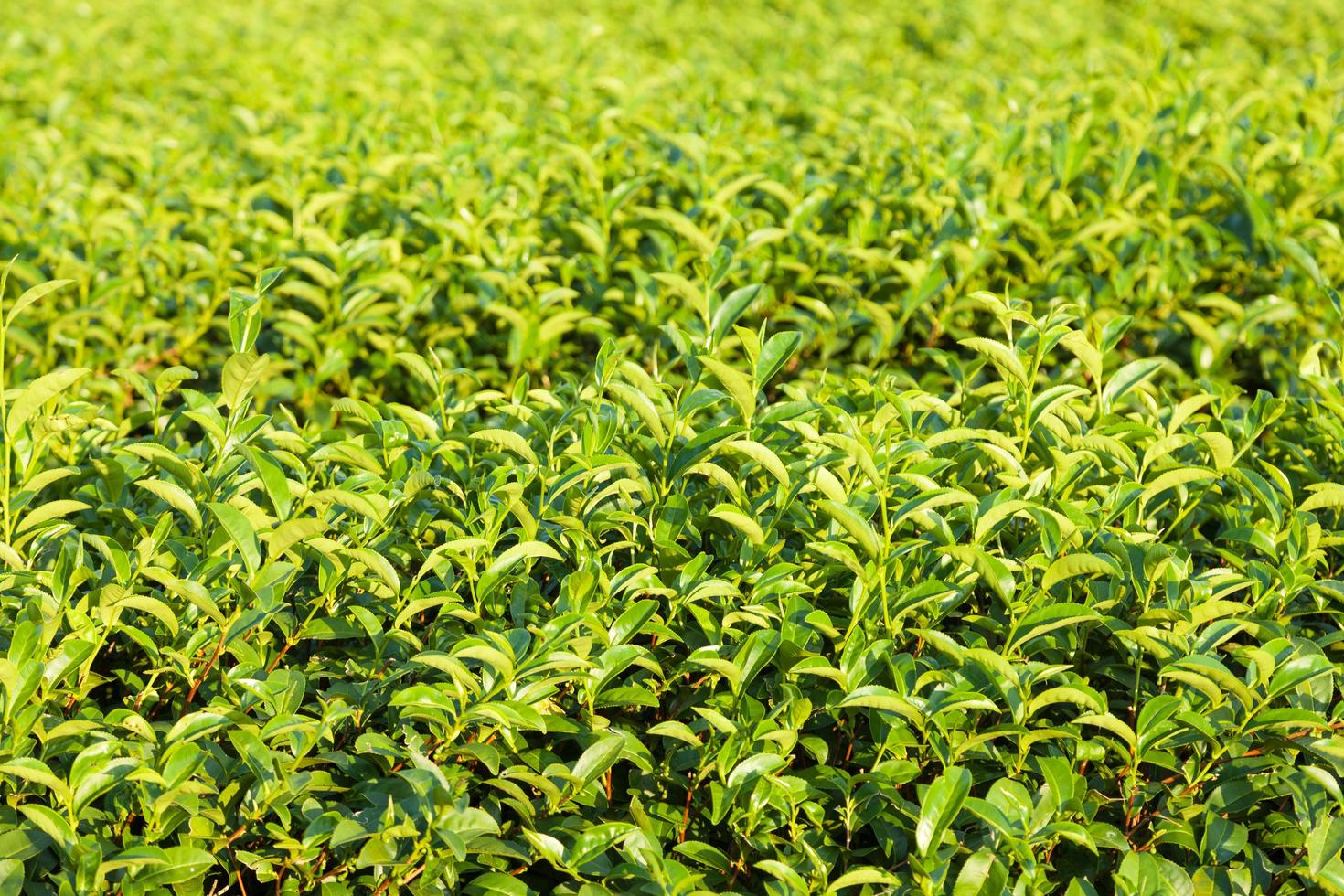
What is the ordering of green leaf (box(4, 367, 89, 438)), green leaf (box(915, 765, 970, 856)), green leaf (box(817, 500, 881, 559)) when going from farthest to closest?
green leaf (box(4, 367, 89, 438)) < green leaf (box(817, 500, 881, 559)) < green leaf (box(915, 765, 970, 856))

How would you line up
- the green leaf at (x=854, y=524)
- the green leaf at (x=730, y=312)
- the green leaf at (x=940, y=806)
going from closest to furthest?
1. the green leaf at (x=940, y=806)
2. the green leaf at (x=854, y=524)
3. the green leaf at (x=730, y=312)

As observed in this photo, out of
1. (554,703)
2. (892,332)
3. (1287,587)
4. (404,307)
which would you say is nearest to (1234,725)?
(1287,587)

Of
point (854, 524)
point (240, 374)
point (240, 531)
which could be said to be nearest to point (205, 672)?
point (240, 531)

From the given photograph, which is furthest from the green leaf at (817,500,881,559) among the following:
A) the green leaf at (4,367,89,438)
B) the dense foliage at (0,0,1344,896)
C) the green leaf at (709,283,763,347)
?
the green leaf at (4,367,89,438)

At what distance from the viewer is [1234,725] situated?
199 centimetres

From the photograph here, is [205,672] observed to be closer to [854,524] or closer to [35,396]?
[35,396]

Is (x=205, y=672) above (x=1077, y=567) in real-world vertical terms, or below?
below

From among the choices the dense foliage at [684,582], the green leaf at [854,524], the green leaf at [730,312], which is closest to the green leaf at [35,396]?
the dense foliage at [684,582]

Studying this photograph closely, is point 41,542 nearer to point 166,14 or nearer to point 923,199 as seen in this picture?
point 923,199

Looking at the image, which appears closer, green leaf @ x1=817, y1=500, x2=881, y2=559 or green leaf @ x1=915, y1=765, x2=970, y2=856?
green leaf @ x1=915, y1=765, x2=970, y2=856

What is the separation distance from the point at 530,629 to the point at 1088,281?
8.07ft

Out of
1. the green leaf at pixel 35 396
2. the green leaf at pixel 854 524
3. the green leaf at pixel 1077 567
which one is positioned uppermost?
the green leaf at pixel 35 396

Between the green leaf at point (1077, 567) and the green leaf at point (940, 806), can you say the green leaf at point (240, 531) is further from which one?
the green leaf at point (1077, 567)

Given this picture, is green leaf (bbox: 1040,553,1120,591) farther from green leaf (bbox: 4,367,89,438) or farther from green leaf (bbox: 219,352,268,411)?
green leaf (bbox: 4,367,89,438)
